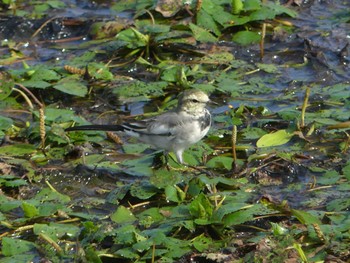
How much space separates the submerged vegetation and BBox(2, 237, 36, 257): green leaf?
11mm

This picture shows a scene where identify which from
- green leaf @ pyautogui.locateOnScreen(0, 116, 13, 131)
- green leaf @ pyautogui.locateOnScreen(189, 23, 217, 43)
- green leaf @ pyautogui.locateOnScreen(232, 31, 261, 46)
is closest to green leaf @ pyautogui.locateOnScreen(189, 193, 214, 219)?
green leaf @ pyautogui.locateOnScreen(0, 116, 13, 131)

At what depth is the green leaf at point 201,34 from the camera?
34.4 feet

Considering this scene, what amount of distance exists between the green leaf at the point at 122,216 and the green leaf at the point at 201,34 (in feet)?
12.1

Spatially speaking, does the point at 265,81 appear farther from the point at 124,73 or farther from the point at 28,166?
the point at 28,166

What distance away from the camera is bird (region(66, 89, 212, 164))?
26.5ft

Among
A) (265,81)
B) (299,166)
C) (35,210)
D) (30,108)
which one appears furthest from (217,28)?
(35,210)

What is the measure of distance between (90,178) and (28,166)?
1.79ft

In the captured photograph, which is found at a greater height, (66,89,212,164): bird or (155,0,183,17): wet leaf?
(66,89,212,164): bird

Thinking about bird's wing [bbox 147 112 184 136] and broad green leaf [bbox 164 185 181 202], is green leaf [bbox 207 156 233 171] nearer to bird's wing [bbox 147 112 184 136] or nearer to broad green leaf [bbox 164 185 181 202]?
bird's wing [bbox 147 112 184 136]

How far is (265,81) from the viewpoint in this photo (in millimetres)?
9945

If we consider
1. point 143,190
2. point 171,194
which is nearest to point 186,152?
point 143,190

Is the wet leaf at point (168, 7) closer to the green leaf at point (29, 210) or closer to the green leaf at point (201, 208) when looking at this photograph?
the green leaf at point (29, 210)

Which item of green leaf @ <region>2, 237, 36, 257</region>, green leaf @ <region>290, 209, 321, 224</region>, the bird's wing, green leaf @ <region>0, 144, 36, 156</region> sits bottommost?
green leaf @ <region>0, 144, 36, 156</region>

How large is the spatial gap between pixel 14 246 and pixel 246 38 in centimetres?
481
